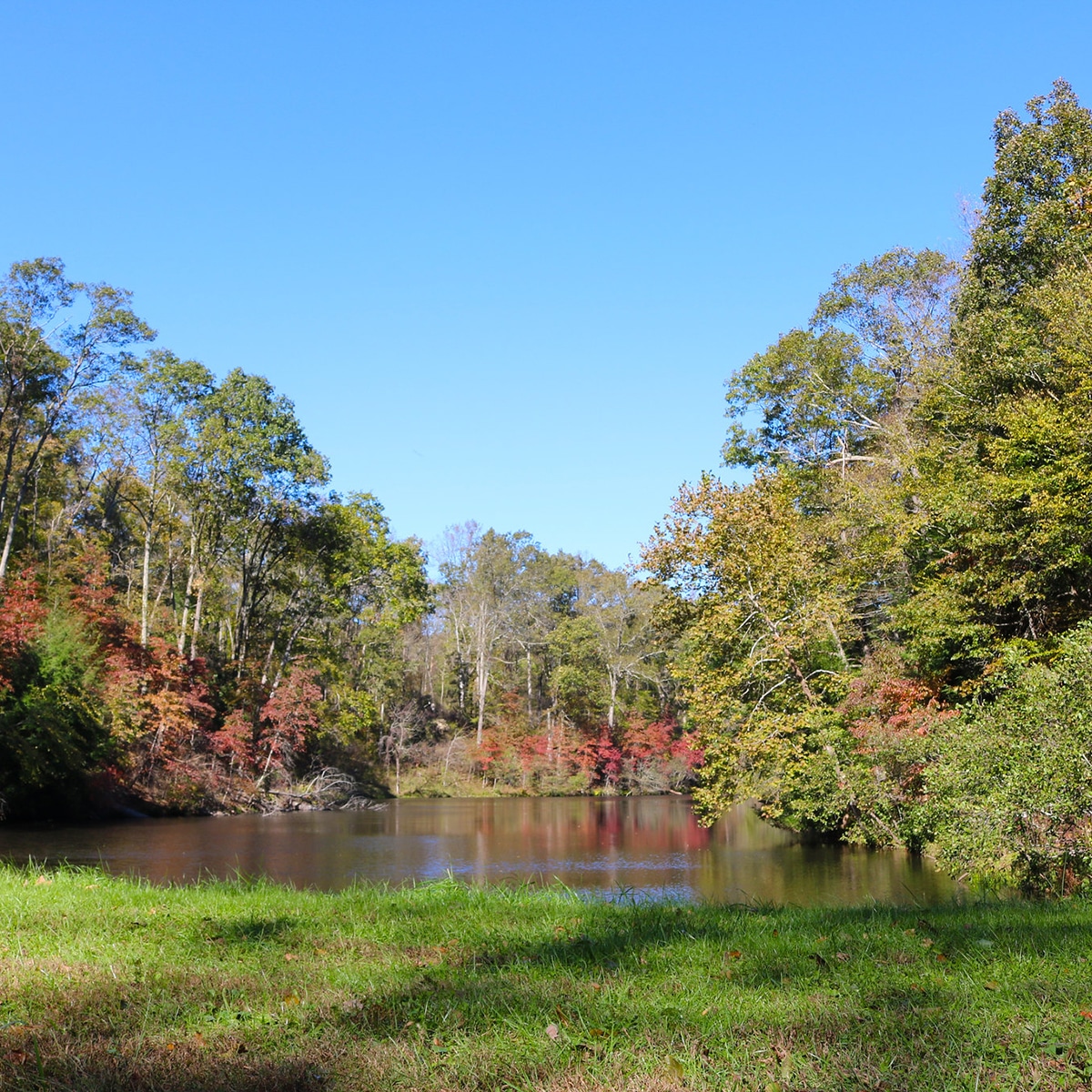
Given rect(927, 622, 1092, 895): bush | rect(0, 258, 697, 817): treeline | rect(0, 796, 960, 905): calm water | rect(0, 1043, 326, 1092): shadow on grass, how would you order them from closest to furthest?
rect(0, 1043, 326, 1092): shadow on grass
rect(927, 622, 1092, 895): bush
rect(0, 796, 960, 905): calm water
rect(0, 258, 697, 817): treeline

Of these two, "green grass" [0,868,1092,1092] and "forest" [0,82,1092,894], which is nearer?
"green grass" [0,868,1092,1092]

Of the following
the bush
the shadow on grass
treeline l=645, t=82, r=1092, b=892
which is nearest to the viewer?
the shadow on grass

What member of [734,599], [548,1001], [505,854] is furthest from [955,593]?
[548,1001]

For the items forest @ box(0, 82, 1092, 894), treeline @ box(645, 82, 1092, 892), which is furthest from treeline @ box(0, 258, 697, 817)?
treeline @ box(645, 82, 1092, 892)

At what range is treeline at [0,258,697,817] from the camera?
2681 cm

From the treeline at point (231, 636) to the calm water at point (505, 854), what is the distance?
3186 millimetres

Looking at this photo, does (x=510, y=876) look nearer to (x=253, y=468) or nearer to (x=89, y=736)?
(x=89, y=736)

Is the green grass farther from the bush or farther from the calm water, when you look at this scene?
the calm water

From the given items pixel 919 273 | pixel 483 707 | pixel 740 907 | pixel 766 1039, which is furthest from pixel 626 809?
pixel 766 1039

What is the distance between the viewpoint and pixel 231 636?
1561 inches

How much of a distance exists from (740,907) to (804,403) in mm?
24240

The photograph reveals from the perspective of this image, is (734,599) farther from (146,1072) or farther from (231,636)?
(231,636)

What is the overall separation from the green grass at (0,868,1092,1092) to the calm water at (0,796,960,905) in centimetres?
391

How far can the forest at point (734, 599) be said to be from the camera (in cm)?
1530
